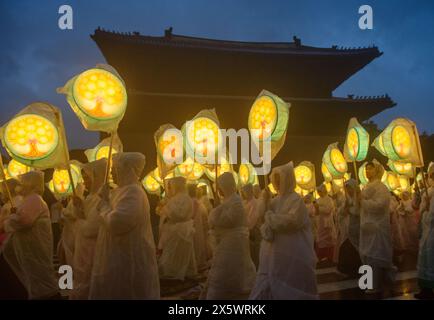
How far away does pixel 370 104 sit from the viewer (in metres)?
20.8

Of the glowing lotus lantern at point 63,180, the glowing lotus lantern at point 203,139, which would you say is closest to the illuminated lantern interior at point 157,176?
the glowing lotus lantern at point 63,180

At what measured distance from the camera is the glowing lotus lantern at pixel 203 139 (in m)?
6.57

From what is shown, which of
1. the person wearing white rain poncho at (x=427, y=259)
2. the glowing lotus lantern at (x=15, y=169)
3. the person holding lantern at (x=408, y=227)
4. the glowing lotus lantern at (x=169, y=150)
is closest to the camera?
the person wearing white rain poncho at (x=427, y=259)

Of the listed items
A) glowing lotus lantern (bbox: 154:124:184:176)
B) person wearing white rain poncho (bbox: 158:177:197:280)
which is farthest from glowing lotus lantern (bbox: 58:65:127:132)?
person wearing white rain poncho (bbox: 158:177:197:280)

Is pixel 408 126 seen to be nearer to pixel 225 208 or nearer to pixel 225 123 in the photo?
pixel 225 208

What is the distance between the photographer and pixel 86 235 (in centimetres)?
471

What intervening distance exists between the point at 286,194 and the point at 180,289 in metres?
3.22

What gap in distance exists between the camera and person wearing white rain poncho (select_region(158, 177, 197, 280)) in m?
7.55

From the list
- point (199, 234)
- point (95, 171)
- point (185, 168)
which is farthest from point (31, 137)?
A: point (199, 234)

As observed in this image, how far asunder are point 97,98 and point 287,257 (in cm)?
275

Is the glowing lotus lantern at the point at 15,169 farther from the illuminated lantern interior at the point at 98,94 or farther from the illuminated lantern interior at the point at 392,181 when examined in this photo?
the illuminated lantern interior at the point at 392,181

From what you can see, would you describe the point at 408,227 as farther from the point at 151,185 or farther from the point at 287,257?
the point at 287,257

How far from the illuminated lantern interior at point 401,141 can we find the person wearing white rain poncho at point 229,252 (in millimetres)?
2789

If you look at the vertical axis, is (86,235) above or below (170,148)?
below
